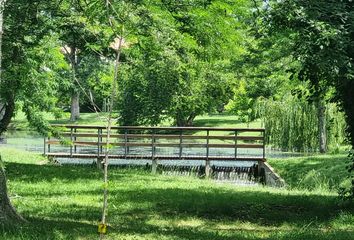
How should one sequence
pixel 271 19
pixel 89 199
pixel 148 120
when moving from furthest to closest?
pixel 148 120
pixel 89 199
pixel 271 19

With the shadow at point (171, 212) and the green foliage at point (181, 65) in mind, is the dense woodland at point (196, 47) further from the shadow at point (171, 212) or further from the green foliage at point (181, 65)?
the shadow at point (171, 212)

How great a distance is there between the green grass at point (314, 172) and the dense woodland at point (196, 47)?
942mm

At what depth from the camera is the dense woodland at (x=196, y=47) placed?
7812 millimetres

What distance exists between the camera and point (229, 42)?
40.8ft

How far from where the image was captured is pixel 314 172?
59.6ft

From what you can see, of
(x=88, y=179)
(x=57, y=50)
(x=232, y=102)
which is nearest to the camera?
(x=88, y=179)

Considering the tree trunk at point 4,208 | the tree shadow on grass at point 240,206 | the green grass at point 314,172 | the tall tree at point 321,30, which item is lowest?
the green grass at point 314,172

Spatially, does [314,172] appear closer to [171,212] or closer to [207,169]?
[207,169]

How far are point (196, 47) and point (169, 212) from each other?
4.48 m

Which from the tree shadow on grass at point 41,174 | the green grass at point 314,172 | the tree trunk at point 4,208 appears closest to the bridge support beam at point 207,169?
the green grass at point 314,172

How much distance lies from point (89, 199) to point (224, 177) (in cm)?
1193

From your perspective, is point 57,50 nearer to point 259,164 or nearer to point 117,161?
point 117,161

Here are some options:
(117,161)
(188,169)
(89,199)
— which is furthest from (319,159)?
(89,199)

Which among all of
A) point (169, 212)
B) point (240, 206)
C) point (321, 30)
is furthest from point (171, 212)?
point (321, 30)
